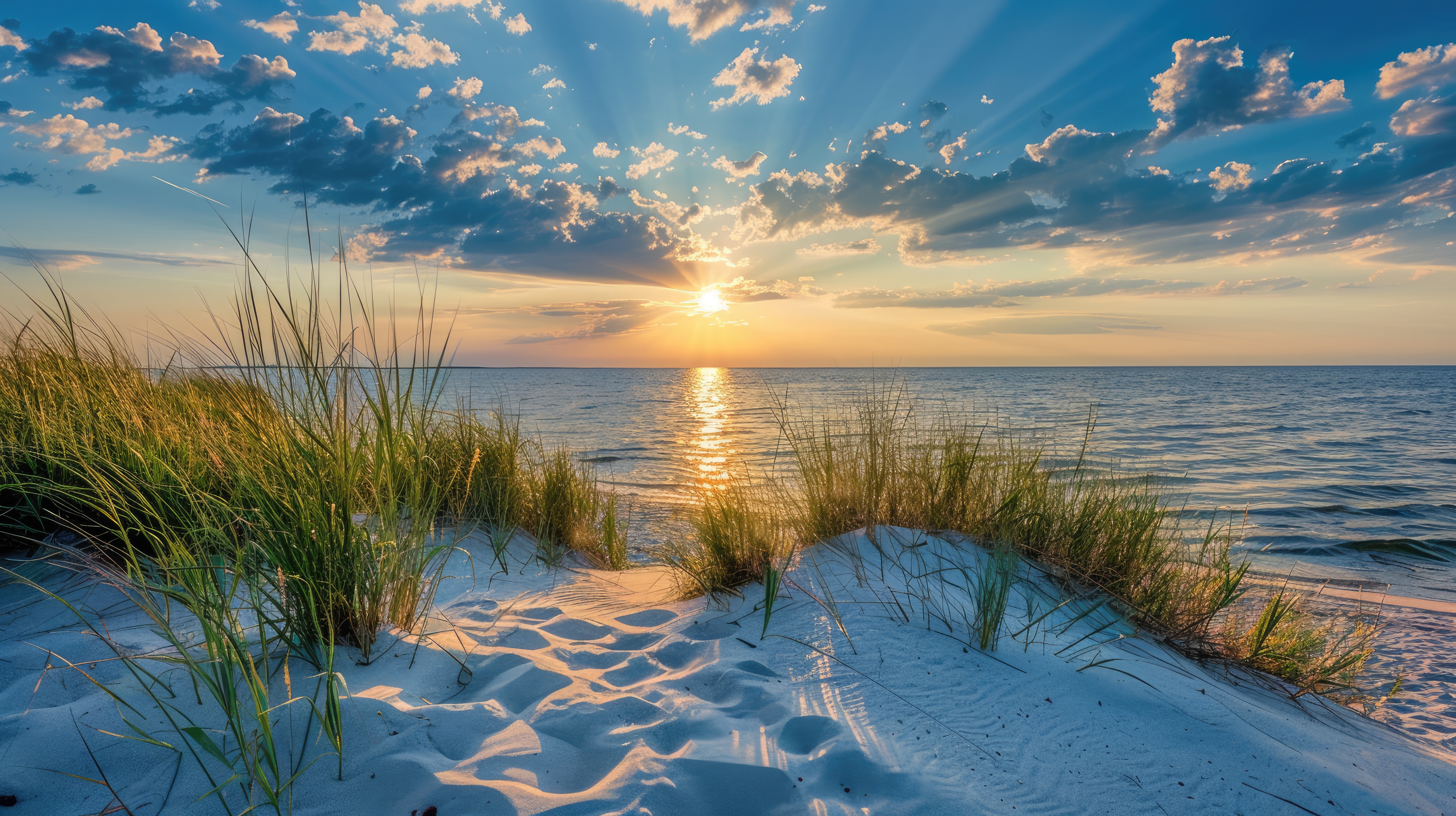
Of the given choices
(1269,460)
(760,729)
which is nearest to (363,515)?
(760,729)

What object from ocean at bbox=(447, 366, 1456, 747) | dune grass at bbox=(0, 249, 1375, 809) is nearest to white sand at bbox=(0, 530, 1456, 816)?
dune grass at bbox=(0, 249, 1375, 809)

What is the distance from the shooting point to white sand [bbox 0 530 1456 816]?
1491 millimetres

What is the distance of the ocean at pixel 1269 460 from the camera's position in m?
4.63

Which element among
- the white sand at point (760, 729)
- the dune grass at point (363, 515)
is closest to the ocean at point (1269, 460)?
the dune grass at point (363, 515)

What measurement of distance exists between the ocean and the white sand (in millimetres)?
1547

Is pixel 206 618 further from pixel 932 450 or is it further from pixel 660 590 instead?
pixel 932 450

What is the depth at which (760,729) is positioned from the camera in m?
1.82

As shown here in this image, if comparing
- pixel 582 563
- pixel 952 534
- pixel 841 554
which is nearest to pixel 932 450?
pixel 952 534

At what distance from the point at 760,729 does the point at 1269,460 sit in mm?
14264

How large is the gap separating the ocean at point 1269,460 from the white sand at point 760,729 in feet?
5.07

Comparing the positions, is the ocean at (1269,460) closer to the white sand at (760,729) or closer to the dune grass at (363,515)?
the dune grass at (363,515)

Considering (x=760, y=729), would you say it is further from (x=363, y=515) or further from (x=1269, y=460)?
(x=1269, y=460)

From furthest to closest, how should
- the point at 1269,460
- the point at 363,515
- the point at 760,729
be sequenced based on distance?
the point at 1269,460 < the point at 363,515 < the point at 760,729

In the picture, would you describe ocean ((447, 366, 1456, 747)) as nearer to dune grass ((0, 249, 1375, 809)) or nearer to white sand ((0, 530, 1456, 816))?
dune grass ((0, 249, 1375, 809))
